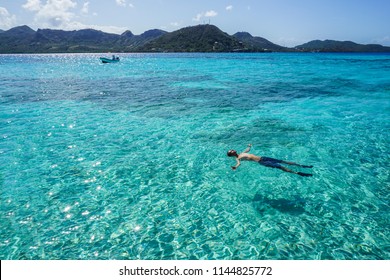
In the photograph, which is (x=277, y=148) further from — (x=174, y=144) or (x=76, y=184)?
(x=76, y=184)

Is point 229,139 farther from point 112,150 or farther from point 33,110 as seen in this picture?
point 33,110

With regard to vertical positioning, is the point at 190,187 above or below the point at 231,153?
below

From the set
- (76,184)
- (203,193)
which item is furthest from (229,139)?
(76,184)

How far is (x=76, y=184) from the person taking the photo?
993 cm

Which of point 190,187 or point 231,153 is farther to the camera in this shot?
point 231,153

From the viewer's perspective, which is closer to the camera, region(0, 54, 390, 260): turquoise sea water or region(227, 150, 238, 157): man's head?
region(0, 54, 390, 260): turquoise sea water

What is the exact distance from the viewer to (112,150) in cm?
1309

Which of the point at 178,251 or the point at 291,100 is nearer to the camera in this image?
the point at 178,251

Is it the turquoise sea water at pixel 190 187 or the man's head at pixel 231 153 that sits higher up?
the man's head at pixel 231 153

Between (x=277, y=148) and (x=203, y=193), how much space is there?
5927mm

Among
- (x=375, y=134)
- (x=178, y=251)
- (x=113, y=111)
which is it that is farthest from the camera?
(x=113, y=111)

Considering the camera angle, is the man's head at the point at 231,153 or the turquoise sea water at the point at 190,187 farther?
the man's head at the point at 231,153

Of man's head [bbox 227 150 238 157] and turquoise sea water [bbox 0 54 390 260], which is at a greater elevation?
man's head [bbox 227 150 238 157]
